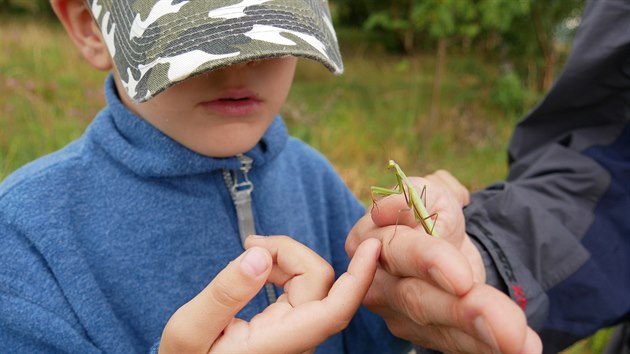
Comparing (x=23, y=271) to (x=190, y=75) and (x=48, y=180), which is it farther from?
(x=190, y=75)

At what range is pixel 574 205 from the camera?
4.40 ft

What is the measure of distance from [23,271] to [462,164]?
3490 millimetres

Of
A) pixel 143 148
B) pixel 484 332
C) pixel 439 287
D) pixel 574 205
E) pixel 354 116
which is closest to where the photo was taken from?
pixel 484 332

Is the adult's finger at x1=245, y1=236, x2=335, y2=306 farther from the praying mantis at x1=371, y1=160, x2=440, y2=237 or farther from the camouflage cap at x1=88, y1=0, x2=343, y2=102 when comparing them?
the camouflage cap at x1=88, y1=0, x2=343, y2=102

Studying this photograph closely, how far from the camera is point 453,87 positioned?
6219mm

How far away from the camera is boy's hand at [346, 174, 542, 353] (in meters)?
0.61

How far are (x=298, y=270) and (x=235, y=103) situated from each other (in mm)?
359

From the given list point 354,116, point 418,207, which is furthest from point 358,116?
point 418,207

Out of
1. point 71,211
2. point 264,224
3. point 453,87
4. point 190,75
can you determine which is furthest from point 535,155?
point 453,87

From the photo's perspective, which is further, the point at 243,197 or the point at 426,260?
the point at 243,197

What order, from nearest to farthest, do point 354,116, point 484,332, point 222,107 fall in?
point 484,332 < point 222,107 < point 354,116

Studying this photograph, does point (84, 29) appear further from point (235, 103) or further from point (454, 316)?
point (454, 316)

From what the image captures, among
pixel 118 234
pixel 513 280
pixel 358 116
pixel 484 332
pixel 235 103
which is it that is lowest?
pixel 358 116

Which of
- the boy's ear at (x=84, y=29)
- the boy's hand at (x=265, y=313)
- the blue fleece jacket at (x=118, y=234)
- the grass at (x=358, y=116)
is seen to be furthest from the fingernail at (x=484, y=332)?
the grass at (x=358, y=116)
